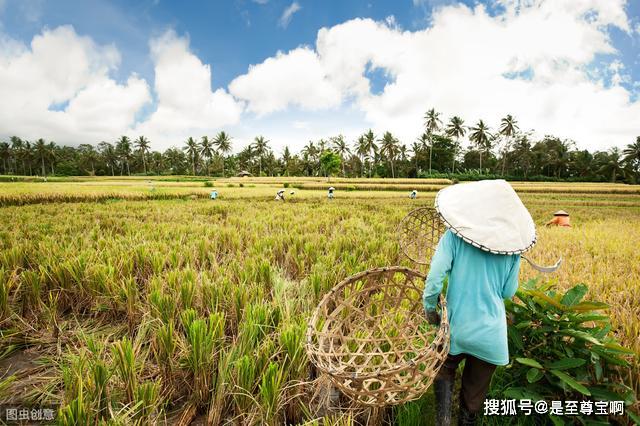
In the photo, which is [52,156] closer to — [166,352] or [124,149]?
[124,149]

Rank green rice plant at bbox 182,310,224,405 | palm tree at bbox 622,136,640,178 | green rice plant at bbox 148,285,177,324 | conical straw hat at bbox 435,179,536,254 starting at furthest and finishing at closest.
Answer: palm tree at bbox 622,136,640,178 → green rice plant at bbox 148,285,177,324 → green rice plant at bbox 182,310,224,405 → conical straw hat at bbox 435,179,536,254

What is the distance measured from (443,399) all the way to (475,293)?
59 cm

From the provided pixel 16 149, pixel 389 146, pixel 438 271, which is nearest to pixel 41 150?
pixel 16 149

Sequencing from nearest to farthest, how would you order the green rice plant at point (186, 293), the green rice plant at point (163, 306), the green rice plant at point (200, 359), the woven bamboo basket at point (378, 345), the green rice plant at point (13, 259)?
the woven bamboo basket at point (378, 345) < the green rice plant at point (200, 359) < the green rice plant at point (163, 306) < the green rice plant at point (186, 293) < the green rice plant at point (13, 259)

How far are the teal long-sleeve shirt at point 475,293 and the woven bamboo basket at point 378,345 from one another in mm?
113

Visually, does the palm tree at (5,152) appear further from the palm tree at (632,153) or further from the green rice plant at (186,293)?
the palm tree at (632,153)

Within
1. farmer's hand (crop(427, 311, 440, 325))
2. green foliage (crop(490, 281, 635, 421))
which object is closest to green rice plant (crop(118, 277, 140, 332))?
farmer's hand (crop(427, 311, 440, 325))

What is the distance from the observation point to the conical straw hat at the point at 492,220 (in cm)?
133

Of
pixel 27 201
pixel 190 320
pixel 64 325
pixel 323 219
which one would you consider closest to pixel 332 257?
pixel 190 320

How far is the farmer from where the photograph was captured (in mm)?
1354

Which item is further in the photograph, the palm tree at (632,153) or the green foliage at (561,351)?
the palm tree at (632,153)

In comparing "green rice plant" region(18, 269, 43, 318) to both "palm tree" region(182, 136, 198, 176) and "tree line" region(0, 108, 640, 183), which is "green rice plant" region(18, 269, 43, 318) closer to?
"tree line" region(0, 108, 640, 183)

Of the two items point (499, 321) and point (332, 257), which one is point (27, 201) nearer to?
point (332, 257)

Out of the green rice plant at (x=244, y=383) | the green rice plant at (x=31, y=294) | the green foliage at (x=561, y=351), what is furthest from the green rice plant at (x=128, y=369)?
the green foliage at (x=561, y=351)
